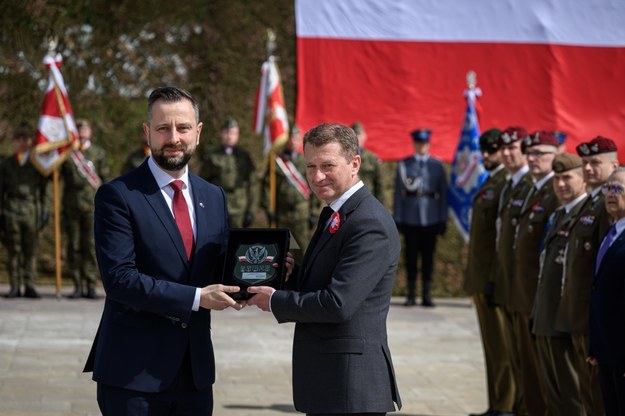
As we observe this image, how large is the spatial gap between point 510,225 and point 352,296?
3.88 m

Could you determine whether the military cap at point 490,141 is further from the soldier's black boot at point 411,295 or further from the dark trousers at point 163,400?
the soldier's black boot at point 411,295

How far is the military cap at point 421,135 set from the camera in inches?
535

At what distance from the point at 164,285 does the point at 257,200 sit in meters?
10.6

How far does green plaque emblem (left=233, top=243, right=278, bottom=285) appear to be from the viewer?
4246mm

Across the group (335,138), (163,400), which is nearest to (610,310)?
(335,138)

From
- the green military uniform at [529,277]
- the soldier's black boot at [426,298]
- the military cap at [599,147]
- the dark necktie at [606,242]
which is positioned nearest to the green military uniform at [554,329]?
the military cap at [599,147]

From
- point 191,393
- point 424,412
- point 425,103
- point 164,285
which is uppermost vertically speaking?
point 425,103

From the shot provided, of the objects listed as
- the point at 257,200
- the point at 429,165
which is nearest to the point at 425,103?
the point at 429,165

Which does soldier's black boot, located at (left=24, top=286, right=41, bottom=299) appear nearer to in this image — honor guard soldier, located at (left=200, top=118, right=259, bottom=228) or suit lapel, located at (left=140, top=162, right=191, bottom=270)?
honor guard soldier, located at (left=200, top=118, right=259, bottom=228)

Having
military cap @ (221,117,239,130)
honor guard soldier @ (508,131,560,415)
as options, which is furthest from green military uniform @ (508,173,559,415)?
military cap @ (221,117,239,130)

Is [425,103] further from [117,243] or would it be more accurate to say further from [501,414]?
[117,243]

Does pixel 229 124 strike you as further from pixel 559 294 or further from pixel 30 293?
pixel 559 294

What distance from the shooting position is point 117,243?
414 centimetres

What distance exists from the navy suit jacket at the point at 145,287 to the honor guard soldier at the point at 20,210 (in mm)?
9818
